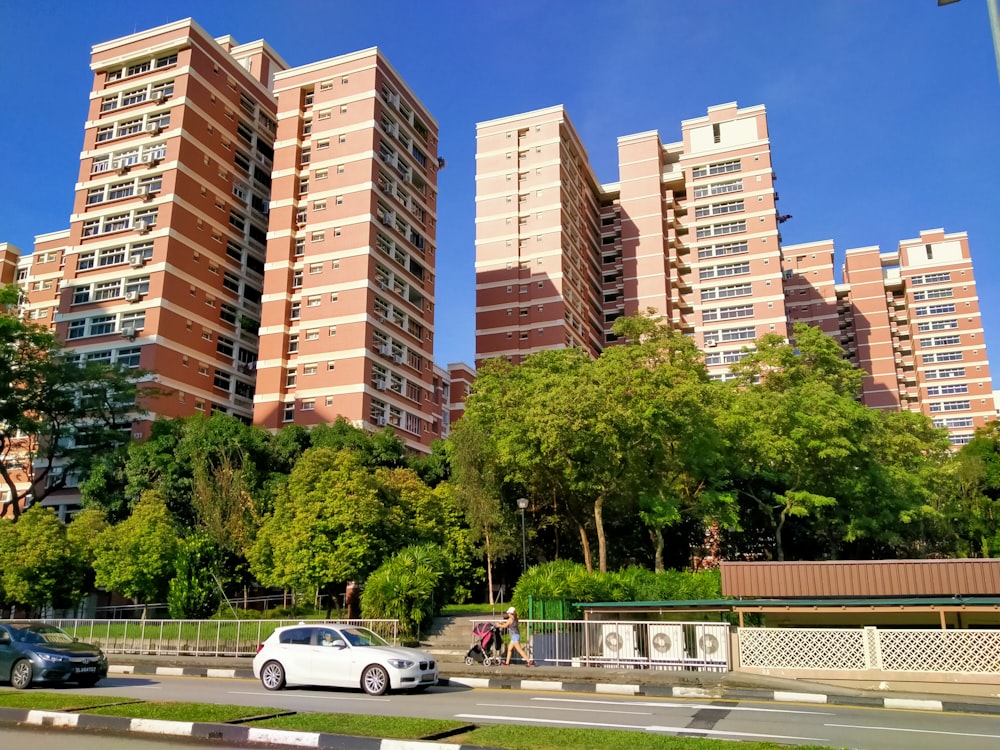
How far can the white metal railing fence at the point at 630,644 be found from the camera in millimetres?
19219

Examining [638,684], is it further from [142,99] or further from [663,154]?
[663,154]

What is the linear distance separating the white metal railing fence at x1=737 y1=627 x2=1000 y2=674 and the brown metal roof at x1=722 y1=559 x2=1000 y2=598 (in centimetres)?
264

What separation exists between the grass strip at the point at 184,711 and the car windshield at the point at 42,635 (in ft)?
18.9

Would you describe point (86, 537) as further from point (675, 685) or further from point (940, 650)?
point (940, 650)

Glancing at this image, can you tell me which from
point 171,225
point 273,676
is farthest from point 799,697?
point 171,225

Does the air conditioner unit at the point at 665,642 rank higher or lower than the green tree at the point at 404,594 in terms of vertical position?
lower

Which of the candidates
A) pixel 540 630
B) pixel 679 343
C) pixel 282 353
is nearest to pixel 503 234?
pixel 282 353

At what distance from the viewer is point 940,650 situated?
Result: 17328 millimetres

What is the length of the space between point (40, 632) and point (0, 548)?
61.6 feet

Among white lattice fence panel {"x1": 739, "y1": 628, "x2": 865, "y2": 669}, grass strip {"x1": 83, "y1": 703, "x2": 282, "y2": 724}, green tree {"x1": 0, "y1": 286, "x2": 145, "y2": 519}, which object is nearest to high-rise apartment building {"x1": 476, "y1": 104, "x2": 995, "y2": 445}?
green tree {"x1": 0, "y1": 286, "x2": 145, "y2": 519}

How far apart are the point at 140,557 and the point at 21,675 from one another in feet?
51.5

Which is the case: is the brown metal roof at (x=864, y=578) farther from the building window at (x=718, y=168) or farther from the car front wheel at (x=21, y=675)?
the building window at (x=718, y=168)

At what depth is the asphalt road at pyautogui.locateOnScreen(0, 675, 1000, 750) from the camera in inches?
443

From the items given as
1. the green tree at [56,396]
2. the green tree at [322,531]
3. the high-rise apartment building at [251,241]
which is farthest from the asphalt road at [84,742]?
the high-rise apartment building at [251,241]
